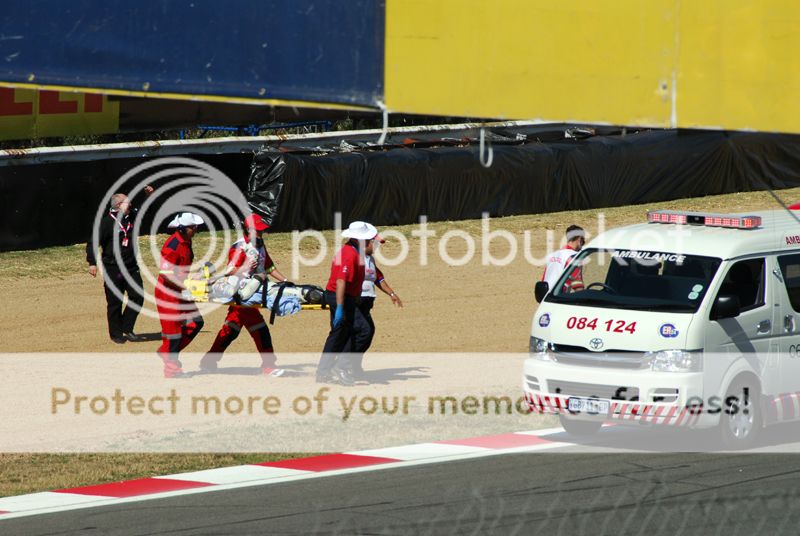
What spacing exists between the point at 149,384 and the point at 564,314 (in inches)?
199

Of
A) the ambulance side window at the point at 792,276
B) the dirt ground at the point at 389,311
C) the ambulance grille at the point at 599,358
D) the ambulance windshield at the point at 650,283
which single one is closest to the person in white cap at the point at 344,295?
the dirt ground at the point at 389,311

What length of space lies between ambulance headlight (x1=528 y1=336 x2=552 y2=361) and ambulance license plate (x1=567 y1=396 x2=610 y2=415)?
0.51 m

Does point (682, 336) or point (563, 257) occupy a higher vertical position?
point (563, 257)

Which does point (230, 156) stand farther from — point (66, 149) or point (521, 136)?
point (521, 136)

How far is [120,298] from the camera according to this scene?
1739 centimetres

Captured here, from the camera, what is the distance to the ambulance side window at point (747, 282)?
12.3 metres

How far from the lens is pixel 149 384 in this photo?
15.0m

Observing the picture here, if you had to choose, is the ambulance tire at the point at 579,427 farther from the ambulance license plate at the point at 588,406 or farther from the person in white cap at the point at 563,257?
the person in white cap at the point at 563,257

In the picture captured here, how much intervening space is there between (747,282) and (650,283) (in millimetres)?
877

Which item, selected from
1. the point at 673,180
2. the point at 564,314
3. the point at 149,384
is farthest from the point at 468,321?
the point at 673,180

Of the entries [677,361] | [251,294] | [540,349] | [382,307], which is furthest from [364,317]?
[382,307]

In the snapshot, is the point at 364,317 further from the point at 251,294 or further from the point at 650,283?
the point at 650,283

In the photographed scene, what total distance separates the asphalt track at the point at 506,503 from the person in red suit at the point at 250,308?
3.89 m

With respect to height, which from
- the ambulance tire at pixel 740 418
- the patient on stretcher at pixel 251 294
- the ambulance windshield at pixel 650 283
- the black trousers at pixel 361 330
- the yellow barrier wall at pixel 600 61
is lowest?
the ambulance tire at pixel 740 418
